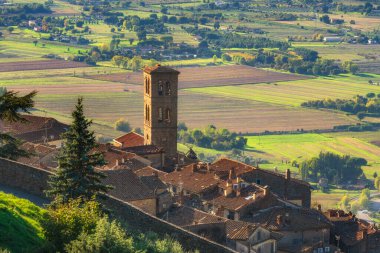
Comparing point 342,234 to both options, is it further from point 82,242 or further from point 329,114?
point 329,114

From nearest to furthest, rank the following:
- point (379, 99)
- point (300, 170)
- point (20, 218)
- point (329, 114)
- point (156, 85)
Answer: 1. point (20, 218)
2. point (156, 85)
3. point (300, 170)
4. point (329, 114)
5. point (379, 99)

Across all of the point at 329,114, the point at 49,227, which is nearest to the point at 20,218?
the point at 49,227

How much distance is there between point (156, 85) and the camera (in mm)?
61406

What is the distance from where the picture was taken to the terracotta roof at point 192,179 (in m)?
48.9

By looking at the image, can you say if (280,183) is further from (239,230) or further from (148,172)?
(239,230)

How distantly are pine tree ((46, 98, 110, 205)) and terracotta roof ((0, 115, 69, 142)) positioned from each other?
98.4 feet

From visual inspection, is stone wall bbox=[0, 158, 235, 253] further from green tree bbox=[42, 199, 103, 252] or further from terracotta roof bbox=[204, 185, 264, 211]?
terracotta roof bbox=[204, 185, 264, 211]

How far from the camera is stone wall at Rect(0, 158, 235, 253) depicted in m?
23.8

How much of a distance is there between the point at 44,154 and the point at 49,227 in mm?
28536

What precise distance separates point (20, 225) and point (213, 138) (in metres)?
94.3

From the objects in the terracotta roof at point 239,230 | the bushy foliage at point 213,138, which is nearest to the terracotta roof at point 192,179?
the terracotta roof at point 239,230

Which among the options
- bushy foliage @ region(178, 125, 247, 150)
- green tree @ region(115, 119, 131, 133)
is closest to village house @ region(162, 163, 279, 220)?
green tree @ region(115, 119, 131, 133)

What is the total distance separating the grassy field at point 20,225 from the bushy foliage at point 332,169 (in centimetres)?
7974

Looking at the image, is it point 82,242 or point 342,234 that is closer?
point 82,242
